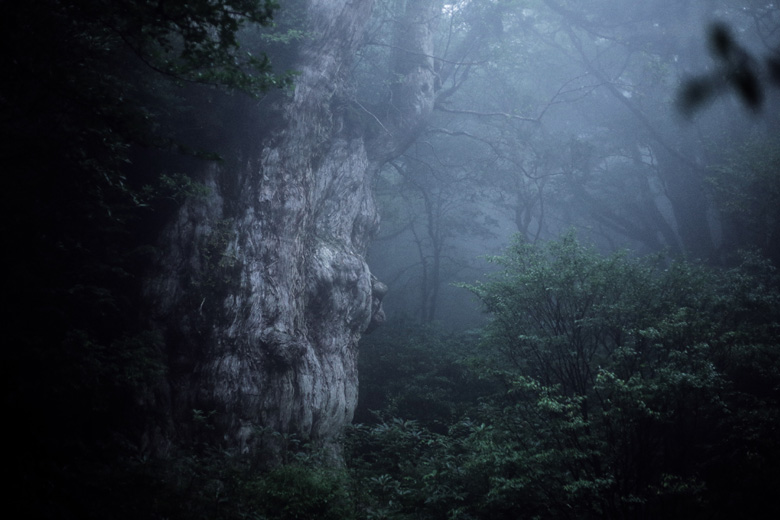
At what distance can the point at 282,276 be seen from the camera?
8.29 m

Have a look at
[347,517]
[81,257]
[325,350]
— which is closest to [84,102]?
[81,257]

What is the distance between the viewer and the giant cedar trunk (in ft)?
22.5

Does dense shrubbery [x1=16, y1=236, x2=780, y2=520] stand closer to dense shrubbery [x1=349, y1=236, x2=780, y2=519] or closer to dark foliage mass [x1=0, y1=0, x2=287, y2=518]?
dense shrubbery [x1=349, y1=236, x2=780, y2=519]

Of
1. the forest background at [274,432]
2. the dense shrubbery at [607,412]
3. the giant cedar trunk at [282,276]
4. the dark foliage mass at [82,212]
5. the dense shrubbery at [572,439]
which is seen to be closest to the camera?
the dark foliage mass at [82,212]

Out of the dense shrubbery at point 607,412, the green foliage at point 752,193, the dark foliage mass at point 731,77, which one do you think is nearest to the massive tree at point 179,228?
the dense shrubbery at point 607,412

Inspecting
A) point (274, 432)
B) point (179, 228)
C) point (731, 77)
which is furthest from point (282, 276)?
point (731, 77)

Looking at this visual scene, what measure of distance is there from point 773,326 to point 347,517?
7.81 m

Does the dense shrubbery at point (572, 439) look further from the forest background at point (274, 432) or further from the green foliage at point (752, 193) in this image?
the green foliage at point (752, 193)

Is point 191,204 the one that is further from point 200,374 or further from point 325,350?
point 325,350

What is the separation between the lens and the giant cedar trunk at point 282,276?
22.5 ft

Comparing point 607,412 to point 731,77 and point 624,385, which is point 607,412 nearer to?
point 624,385

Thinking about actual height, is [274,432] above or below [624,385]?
below

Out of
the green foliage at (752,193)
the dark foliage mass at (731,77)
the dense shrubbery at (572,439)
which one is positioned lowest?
the dense shrubbery at (572,439)

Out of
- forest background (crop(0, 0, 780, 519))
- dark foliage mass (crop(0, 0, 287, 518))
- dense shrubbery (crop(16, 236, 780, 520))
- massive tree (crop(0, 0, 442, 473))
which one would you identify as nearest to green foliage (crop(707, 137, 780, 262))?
forest background (crop(0, 0, 780, 519))
